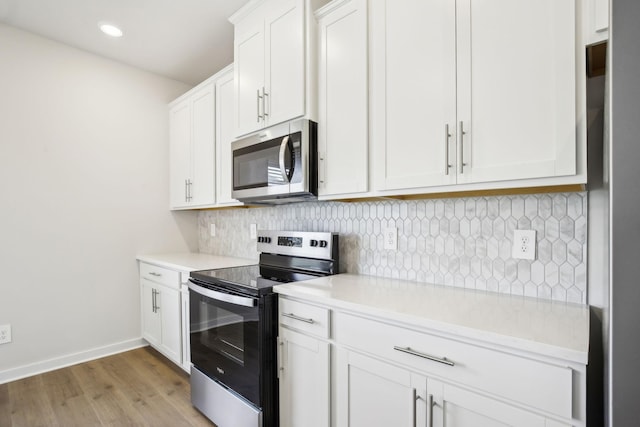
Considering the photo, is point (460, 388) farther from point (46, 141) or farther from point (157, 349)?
point (46, 141)

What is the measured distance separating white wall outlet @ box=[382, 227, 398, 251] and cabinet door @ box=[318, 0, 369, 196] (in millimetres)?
348

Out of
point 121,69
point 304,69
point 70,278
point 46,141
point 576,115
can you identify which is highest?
point 121,69

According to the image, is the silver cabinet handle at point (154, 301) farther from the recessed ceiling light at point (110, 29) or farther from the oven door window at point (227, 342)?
the recessed ceiling light at point (110, 29)

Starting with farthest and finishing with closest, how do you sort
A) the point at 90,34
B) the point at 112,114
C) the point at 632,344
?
the point at 112,114 < the point at 90,34 < the point at 632,344

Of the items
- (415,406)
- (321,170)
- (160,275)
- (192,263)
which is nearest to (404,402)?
(415,406)

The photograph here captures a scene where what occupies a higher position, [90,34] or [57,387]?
[90,34]

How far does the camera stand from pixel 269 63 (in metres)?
2.00

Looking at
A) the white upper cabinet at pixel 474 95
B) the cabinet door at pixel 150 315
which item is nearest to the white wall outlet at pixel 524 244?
the white upper cabinet at pixel 474 95

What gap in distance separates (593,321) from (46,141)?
3.62 metres

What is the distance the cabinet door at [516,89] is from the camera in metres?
1.06

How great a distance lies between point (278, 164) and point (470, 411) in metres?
1.46

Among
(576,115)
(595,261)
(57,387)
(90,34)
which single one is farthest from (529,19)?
(57,387)

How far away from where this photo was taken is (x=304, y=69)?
5.92 feet

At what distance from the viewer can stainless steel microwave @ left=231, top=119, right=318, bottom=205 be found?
70.5 inches
